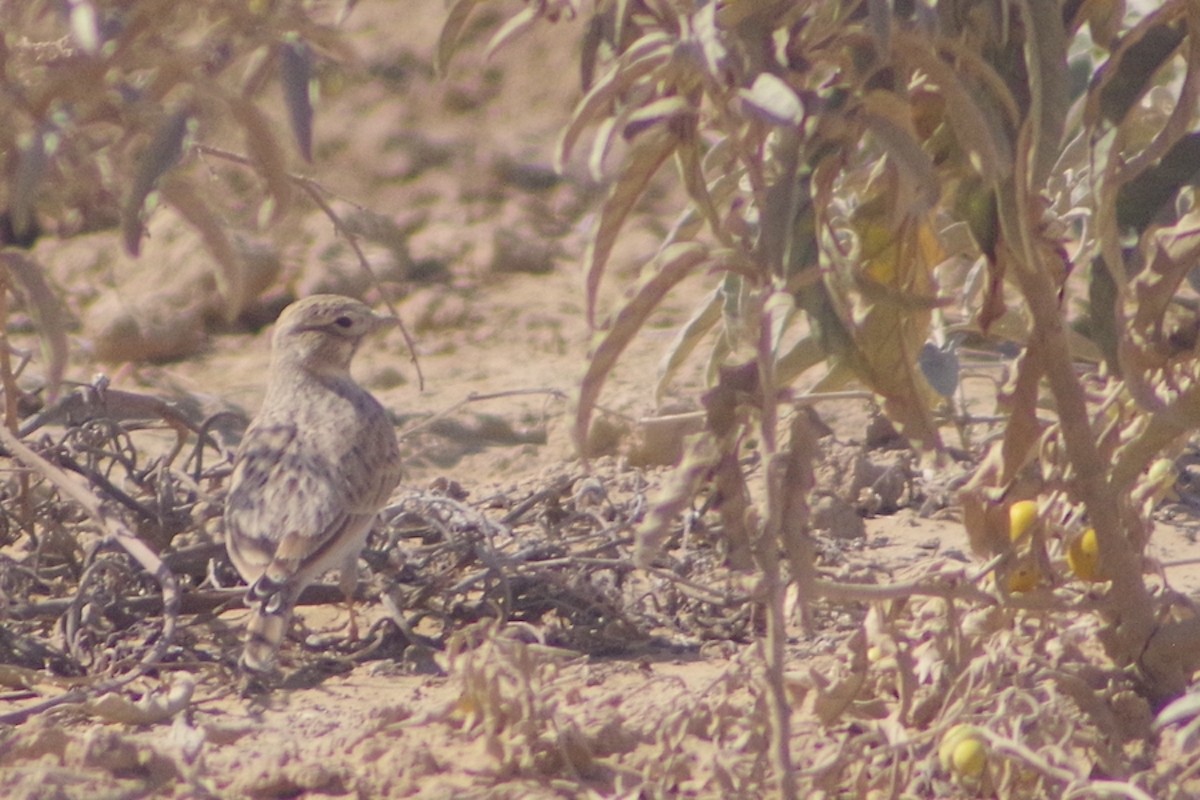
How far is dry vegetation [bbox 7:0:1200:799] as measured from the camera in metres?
2.79

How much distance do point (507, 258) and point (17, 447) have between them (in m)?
4.68

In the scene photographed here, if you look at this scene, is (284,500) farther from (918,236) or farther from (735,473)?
(735,473)

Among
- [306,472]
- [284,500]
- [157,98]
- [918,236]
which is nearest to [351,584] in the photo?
[284,500]

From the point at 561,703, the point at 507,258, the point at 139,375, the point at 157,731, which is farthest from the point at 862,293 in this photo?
the point at 507,258

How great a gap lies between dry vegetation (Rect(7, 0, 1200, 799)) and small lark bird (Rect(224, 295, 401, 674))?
147 millimetres

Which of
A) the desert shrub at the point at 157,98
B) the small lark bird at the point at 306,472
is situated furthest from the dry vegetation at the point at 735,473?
the small lark bird at the point at 306,472

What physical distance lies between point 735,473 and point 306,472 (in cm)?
303

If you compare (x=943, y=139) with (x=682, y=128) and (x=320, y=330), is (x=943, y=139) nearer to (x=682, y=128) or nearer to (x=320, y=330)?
(x=682, y=128)

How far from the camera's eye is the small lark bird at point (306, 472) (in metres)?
4.96

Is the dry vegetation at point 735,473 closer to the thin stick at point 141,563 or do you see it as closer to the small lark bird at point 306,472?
the thin stick at point 141,563

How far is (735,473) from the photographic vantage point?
2.89m

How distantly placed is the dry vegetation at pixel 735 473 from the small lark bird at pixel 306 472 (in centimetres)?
15

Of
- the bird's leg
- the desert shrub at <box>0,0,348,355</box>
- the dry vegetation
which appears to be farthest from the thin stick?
the desert shrub at <box>0,0,348,355</box>

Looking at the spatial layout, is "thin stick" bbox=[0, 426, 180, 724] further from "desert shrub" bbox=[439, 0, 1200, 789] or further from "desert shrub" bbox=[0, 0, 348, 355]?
"desert shrub" bbox=[0, 0, 348, 355]
